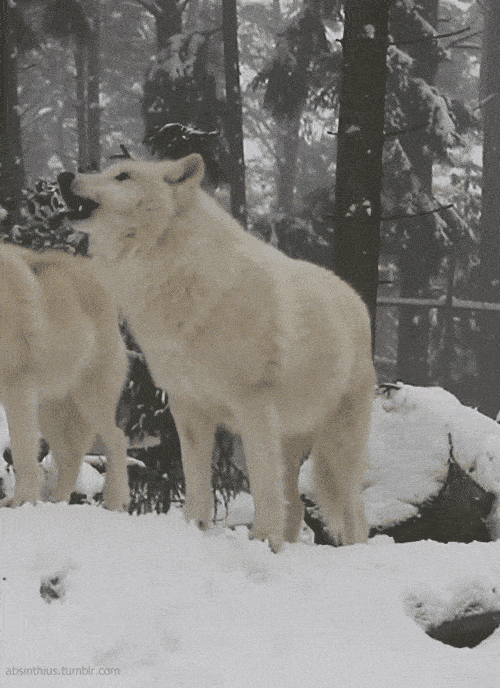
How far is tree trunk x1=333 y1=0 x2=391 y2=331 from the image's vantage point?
491 centimetres

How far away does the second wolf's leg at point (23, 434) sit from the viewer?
3430mm

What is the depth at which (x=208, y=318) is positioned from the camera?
299cm

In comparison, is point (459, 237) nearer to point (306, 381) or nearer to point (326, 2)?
point (326, 2)

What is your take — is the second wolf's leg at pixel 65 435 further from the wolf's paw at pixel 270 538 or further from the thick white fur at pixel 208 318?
the wolf's paw at pixel 270 538

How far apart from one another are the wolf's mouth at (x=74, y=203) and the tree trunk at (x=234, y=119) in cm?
447

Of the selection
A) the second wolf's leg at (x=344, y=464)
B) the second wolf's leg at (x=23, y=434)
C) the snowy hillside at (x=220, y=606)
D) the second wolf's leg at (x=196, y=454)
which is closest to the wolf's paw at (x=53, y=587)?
the snowy hillside at (x=220, y=606)

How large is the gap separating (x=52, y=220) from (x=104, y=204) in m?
1.89

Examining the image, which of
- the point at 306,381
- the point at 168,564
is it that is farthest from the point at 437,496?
the point at 168,564

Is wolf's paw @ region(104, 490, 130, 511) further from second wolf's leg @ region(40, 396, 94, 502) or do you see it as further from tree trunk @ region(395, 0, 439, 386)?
tree trunk @ region(395, 0, 439, 386)

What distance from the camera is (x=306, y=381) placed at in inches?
130

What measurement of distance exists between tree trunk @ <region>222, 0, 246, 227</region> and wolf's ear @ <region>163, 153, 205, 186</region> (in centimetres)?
431

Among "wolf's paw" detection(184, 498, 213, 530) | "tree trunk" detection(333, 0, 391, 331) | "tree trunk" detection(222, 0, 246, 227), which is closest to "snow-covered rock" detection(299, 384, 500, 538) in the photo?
"tree trunk" detection(333, 0, 391, 331)

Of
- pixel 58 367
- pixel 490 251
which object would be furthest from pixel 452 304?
pixel 58 367

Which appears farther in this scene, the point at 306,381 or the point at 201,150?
the point at 201,150
